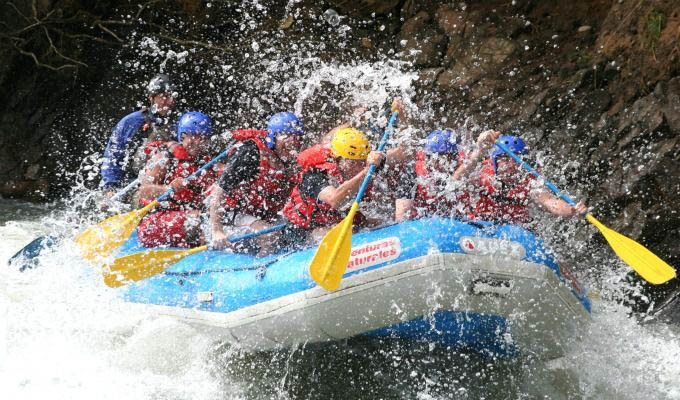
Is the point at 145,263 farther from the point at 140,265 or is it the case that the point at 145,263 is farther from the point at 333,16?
the point at 333,16

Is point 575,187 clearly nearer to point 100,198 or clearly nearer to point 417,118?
point 417,118

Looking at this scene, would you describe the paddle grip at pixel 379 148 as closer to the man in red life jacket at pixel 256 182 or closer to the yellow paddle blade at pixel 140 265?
the man in red life jacket at pixel 256 182

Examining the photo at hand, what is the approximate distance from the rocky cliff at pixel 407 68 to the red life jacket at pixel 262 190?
2.68 metres

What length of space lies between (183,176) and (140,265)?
2.53 feet

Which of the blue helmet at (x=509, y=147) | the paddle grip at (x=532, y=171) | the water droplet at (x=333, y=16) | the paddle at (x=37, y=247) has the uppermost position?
the water droplet at (x=333, y=16)

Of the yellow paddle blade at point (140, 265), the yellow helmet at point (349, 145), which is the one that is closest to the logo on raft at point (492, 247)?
the yellow helmet at point (349, 145)

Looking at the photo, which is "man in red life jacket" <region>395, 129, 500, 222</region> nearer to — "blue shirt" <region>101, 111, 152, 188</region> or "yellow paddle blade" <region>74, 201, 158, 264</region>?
"yellow paddle blade" <region>74, 201, 158, 264</region>

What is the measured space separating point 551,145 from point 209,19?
4.44m

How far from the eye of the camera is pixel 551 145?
657 cm

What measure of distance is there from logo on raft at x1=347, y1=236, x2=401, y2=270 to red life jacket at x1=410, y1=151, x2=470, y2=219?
82cm

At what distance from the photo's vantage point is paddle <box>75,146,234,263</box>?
5031mm

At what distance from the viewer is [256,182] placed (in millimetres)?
4938

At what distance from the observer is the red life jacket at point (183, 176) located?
5223 mm

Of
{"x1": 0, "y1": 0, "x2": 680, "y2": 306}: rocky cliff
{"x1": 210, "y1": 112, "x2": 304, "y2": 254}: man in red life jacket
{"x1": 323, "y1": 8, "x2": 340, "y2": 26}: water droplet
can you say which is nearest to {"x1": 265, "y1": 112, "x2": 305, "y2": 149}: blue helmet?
{"x1": 210, "y1": 112, "x2": 304, "y2": 254}: man in red life jacket
